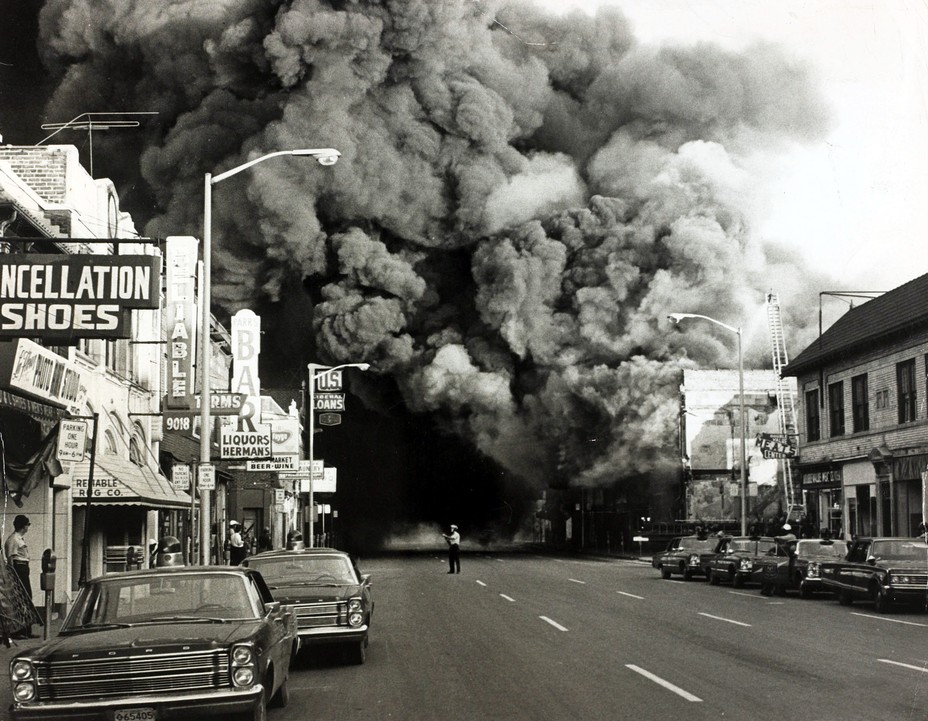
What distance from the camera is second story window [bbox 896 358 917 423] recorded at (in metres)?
33.8

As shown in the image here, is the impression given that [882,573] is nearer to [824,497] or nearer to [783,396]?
[824,497]

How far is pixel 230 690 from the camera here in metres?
8.12

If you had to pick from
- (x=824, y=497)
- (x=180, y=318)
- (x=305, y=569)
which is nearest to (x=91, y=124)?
(x=180, y=318)

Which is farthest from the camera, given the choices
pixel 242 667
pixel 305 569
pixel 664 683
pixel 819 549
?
pixel 819 549

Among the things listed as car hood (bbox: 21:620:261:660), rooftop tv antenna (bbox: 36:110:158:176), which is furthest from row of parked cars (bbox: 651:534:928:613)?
rooftop tv antenna (bbox: 36:110:158:176)

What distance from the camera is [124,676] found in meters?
8.00

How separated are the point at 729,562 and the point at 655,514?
2692 centimetres

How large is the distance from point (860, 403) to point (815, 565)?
47.1ft

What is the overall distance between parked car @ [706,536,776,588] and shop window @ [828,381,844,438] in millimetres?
11134

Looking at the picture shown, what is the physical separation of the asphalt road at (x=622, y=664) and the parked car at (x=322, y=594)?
39 centimetres

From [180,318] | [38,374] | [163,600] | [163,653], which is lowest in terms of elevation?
[163,653]

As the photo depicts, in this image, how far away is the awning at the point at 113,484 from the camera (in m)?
22.4

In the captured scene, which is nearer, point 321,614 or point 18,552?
point 321,614

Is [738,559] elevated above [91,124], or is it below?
below
